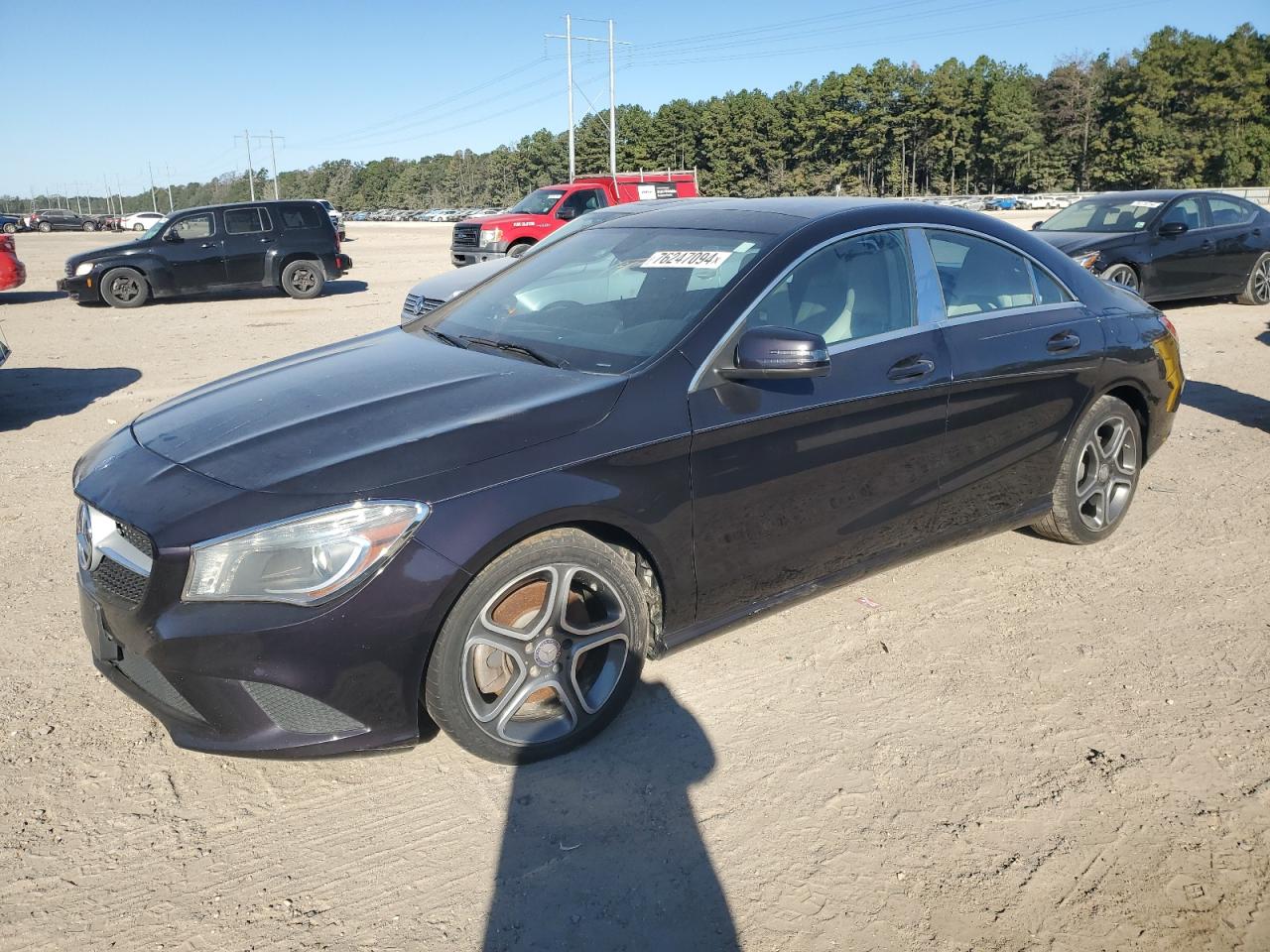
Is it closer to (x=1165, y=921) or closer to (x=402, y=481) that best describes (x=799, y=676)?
(x=1165, y=921)

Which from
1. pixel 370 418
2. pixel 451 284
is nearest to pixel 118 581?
pixel 370 418

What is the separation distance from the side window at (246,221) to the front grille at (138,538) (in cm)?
1490

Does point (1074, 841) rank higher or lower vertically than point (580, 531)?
lower

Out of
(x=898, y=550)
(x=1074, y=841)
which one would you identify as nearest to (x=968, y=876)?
(x=1074, y=841)

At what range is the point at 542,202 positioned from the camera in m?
20.7

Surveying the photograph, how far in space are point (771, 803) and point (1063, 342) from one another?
2.65 meters

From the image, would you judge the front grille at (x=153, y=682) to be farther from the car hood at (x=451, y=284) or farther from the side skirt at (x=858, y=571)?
the car hood at (x=451, y=284)

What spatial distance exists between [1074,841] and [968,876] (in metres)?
0.38

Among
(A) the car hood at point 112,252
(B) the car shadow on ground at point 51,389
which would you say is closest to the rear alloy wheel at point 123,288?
(A) the car hood at point 112,252

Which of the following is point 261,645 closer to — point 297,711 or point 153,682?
point 297,711

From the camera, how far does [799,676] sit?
363 cm

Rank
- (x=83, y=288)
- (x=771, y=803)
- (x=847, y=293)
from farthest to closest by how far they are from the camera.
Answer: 1. (x=83, y=288)
2. (x=847, y=293)
3. (x=771, y=803)

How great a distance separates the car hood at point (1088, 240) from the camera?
12.1 m

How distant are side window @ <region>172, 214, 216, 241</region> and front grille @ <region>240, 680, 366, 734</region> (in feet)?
50.4
